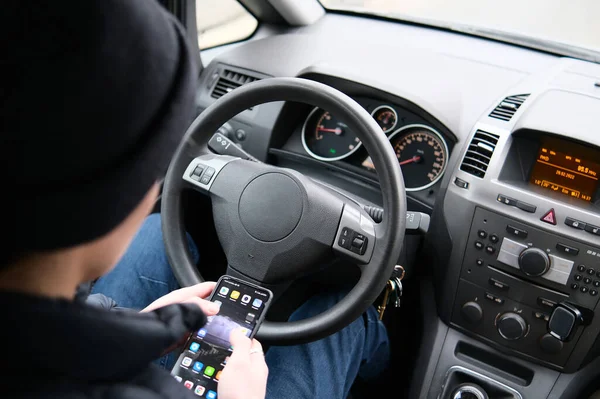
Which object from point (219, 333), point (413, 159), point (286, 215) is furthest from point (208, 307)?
point (413, 159)

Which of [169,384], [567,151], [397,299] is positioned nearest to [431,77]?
[567,151]

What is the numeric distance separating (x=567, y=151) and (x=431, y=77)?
0.42 metres

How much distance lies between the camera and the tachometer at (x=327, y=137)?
1510mm

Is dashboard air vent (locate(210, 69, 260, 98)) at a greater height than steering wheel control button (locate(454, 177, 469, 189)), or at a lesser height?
greater

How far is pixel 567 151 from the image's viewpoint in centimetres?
115

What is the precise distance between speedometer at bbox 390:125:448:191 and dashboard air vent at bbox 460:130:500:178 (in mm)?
124

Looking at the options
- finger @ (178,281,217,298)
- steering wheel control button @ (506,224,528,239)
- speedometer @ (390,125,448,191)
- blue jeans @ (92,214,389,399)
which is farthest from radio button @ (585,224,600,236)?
finger @ (178,281,217,298)

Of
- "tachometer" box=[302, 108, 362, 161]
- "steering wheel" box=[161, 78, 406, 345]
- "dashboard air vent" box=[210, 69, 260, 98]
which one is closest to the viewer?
"steering wheel" box=[161, 78, 406, 345]

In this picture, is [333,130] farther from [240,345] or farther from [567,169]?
[240,345]

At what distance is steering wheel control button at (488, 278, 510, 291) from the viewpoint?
120cm

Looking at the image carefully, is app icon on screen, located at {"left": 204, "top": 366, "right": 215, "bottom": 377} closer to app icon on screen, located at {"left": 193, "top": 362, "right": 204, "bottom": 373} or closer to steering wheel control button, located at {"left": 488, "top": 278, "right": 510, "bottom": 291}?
app icon on screen, located at {"left": 193, "top": 362, "right": 204, "bottom": 373}

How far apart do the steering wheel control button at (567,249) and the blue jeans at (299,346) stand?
1.44 ft

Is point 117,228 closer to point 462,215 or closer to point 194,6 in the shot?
point 462,215

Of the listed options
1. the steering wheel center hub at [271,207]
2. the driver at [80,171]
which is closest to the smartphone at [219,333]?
the steering wheel center hub at [271,207]
